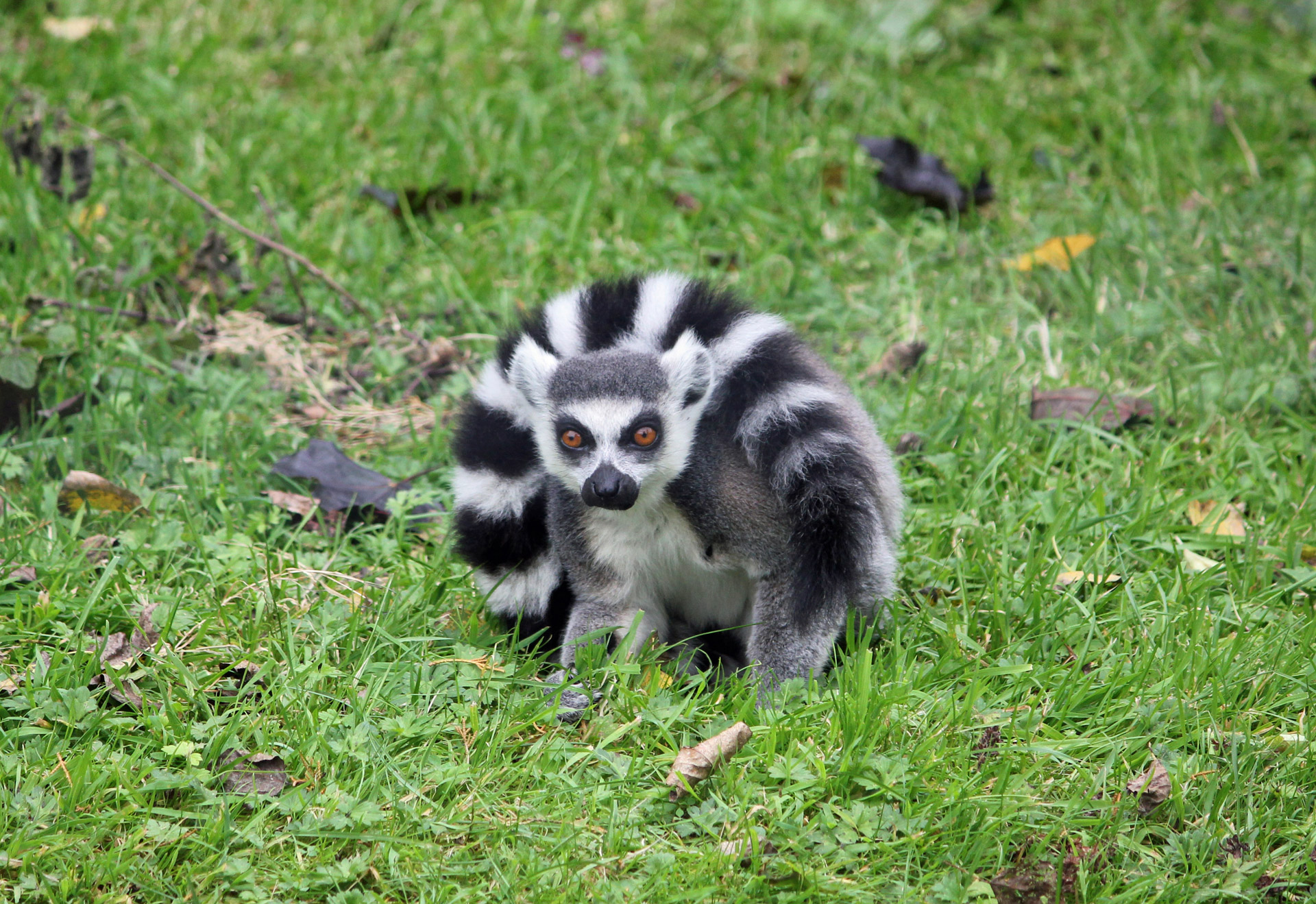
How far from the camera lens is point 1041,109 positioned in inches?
272

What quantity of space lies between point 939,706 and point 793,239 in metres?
3.34

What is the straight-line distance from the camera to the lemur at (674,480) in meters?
3.32

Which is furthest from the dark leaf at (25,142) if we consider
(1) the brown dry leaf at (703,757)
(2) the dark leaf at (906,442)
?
(1) the brown dry leaf at (703,757)

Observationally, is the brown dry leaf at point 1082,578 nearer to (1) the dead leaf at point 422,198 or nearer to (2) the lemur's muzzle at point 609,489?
(2) the lemur's muzzle at point 609,489

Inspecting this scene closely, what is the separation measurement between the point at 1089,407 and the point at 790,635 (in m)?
2.07

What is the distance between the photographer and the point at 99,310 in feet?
16.8

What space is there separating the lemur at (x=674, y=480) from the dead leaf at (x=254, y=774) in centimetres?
90

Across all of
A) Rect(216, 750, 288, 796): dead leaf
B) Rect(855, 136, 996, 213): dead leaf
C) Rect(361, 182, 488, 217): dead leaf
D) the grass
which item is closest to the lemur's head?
the grass

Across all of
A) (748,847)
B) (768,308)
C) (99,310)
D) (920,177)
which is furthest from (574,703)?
(920,177)

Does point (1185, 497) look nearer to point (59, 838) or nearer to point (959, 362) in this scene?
point (959, 362)

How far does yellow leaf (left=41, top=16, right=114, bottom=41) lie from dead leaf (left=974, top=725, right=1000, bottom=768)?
6.62m

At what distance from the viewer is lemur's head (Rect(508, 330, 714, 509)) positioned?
131 inches

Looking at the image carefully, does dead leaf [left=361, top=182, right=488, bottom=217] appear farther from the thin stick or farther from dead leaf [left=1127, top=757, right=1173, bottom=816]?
dead leaf [left=1127, top=757, right=1173, bottom=816]

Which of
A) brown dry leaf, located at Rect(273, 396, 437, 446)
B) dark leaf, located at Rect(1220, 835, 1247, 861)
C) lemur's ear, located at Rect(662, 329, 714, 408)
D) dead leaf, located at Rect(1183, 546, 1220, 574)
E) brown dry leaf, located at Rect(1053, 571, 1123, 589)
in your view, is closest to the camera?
dark leaf, located at Rect(1220, 835, 1247, 861)
